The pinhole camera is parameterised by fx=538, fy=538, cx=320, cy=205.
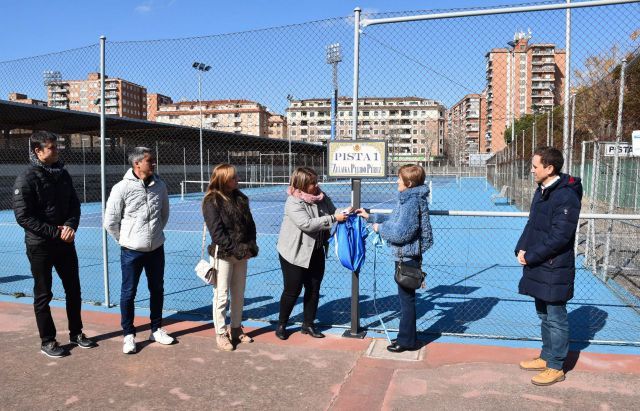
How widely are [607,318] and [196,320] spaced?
459 cm

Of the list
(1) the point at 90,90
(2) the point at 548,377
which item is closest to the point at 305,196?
(2) the point at 548,377

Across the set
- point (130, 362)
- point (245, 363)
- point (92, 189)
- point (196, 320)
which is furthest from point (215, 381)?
point (92, 189)

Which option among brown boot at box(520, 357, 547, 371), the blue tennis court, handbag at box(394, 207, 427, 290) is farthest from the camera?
the blue tennis court

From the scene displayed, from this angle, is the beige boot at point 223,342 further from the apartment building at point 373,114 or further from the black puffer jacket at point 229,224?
the apartment building at point 373,114

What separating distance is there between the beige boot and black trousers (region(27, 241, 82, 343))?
1334mm

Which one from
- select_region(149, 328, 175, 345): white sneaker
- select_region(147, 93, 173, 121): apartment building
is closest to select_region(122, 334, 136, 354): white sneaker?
select_region(149, 328, 175, 345): white sneaker

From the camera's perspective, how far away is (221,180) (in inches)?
186

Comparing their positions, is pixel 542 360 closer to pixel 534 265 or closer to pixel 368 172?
pixel 534 265

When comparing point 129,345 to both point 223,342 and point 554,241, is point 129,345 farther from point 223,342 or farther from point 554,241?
point 554,241

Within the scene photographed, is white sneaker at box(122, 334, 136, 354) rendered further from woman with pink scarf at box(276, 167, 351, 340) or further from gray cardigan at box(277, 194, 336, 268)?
gray cardigan at box(277, 194, 336, 268)

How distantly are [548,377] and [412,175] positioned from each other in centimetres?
188

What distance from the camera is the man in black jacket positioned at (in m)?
4.48

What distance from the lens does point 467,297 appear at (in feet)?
23.2

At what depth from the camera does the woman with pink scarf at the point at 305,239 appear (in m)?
4.89
